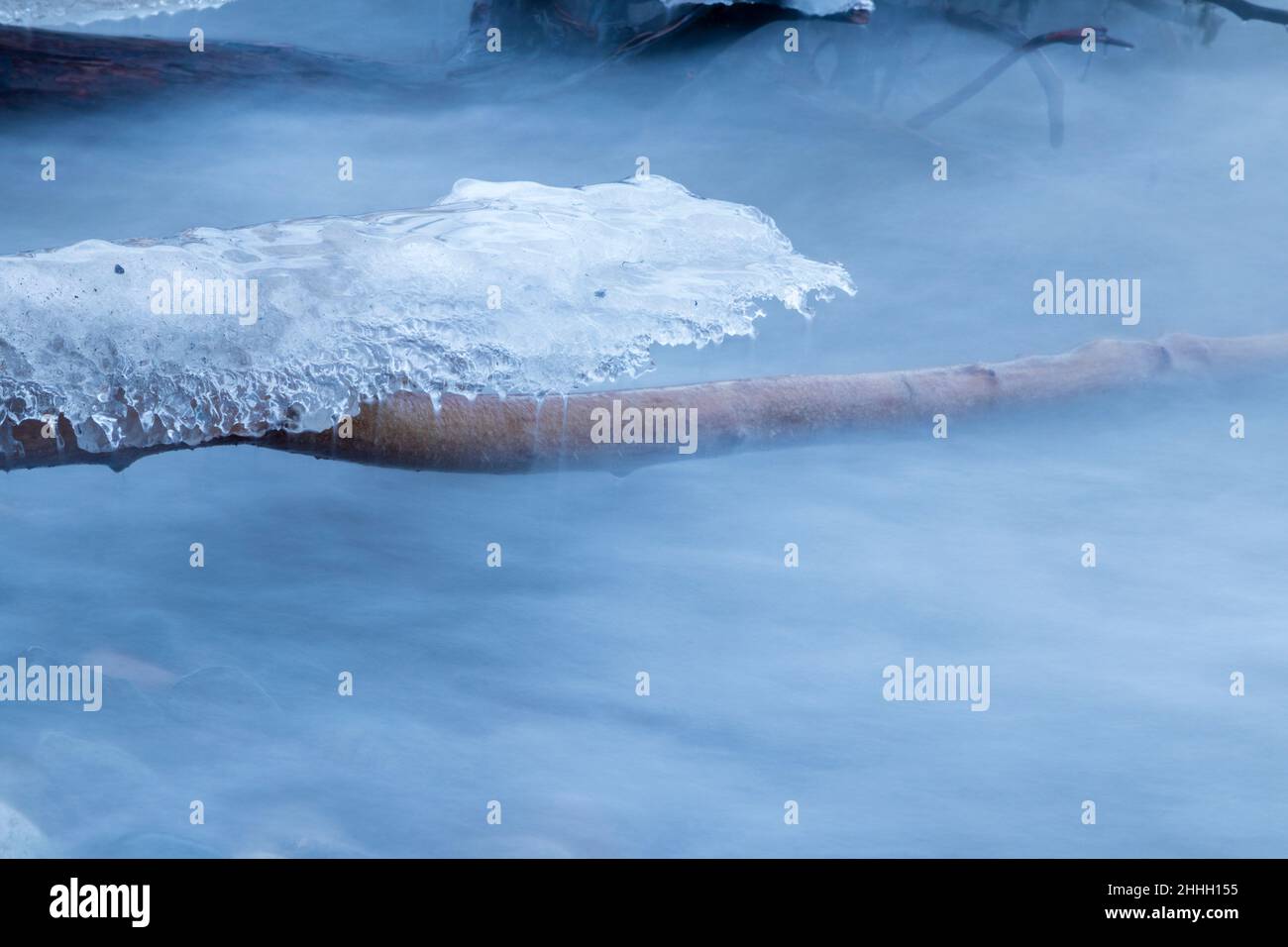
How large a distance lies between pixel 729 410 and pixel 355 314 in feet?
1.71

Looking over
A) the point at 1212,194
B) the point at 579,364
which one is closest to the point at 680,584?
the point at 579,364

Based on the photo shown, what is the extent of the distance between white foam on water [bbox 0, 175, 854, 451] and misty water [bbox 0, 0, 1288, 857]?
13cm

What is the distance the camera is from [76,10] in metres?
1.85

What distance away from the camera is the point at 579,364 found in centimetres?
148

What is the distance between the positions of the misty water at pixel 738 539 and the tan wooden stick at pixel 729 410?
0.04 metres

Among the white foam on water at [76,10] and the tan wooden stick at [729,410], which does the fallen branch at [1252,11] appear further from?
the white foam on water at [76,10]

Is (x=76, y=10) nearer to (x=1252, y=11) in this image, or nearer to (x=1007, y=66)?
(x=1007, y=66)

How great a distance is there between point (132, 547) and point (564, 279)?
0.70 metres

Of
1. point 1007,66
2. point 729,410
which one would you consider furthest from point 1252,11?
→ point 729,410

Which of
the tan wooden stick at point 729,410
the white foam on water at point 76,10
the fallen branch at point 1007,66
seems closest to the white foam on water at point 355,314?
the tan wooden stick at point 729,410
